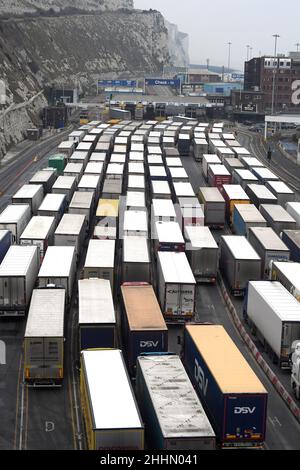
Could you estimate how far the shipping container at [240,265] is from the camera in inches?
2110

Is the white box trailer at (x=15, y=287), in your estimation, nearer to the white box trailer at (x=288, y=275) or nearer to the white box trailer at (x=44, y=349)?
the white box trailer at (x=44, y=349)

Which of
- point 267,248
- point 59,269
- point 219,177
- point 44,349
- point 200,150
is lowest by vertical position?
point 44,349

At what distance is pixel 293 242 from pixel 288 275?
9353 mm

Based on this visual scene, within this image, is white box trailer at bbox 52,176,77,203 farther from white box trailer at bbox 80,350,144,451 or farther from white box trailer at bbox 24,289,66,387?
white box trailer at bbox 80,350,144,451

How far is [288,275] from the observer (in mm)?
49938

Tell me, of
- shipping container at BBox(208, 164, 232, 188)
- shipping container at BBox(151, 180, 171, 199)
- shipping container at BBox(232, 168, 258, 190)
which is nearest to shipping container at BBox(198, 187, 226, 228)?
shipping container at BBox(151, 180, 171, 199)

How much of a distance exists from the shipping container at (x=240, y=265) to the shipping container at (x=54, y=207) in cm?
1687

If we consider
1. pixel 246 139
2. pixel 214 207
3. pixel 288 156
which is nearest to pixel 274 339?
pixel 214 207

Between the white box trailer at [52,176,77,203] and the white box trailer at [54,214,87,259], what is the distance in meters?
12.5

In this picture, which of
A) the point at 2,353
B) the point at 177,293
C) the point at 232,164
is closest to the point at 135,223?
the point at 177,293

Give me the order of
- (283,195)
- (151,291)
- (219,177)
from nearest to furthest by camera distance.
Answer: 1. (151,291)
2. (283,195)
3. (219,177)

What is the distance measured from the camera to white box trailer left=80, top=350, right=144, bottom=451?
2861 cm

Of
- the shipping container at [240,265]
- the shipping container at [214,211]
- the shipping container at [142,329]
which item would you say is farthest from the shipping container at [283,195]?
the shipping container at [142,329]

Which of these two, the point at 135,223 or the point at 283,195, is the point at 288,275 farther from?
the point at 283,195
